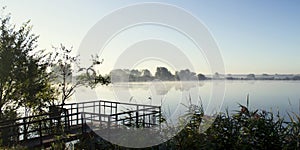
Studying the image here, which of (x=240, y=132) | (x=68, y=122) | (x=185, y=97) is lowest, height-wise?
(x=68, y=122)

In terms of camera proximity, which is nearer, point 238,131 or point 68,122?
point 238,131

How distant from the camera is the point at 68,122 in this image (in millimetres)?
8891

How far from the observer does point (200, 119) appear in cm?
350

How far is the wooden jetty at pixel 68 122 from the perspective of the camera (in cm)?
705

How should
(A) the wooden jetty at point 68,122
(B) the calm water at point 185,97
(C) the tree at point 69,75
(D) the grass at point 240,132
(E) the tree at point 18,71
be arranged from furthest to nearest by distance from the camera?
(C) the tree at point 69,75 < (E) the tree at point 18,71 < (A) the wooden jetty at point 68,122 < (B) the calm water at point 185,97 < (D) the grass at point 240,132

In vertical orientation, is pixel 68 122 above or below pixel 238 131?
below

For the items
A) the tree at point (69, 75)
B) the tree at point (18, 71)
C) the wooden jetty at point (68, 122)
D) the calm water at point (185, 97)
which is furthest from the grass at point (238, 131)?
the tree at point (69, 75)

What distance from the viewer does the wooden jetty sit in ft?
23.1

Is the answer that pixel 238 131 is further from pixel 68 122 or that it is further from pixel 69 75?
pixel 69 75

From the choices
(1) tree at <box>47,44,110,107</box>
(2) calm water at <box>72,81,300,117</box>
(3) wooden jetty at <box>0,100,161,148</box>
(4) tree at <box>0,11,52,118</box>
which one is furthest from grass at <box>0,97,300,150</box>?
(1) tree at <box>47,44,110,107</box>

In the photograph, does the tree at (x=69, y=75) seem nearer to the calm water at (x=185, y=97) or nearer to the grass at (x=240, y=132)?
the calm water at (x=185, y=97)

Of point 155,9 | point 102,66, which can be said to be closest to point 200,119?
point 155,9

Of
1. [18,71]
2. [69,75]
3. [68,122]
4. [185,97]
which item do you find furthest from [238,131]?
[69,75]

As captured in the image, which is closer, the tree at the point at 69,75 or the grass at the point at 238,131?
the grass at the point at 238,131
